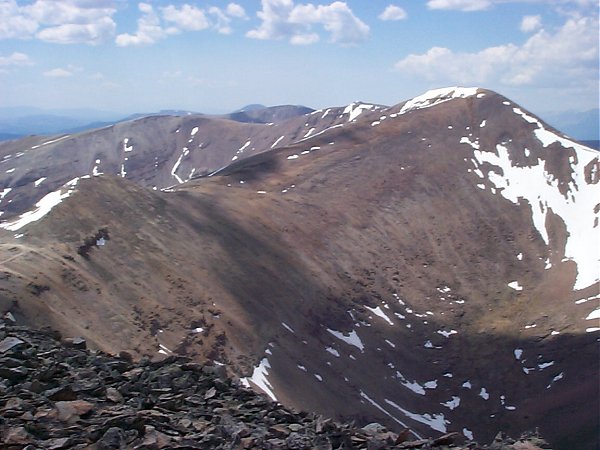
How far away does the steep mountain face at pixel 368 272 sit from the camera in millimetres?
55062

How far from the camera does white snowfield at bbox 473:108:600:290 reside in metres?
105

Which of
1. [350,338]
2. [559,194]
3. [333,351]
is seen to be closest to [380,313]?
[350,338]

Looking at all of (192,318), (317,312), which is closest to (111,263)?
(192,318)

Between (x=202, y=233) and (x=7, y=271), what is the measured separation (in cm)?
3087

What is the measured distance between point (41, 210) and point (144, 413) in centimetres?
4870

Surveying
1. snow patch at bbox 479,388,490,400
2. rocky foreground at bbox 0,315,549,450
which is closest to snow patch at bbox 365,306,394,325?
snow patch at bbox 479,388,490,400

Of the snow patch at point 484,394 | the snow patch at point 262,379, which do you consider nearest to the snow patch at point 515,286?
the snow patch at point 484,394

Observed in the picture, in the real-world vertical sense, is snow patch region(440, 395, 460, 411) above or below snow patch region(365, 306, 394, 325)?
below

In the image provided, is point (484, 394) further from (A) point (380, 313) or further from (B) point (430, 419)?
(A) point (380, 313)

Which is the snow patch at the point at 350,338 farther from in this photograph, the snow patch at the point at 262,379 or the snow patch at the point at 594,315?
the snow patch at the point at 594,315

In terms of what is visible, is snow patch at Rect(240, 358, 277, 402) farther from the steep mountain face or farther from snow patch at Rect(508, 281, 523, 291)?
snow patch at Rect(508, 281, 523, 291)

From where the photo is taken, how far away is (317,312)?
7462cm

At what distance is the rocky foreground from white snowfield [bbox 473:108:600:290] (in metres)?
88.7

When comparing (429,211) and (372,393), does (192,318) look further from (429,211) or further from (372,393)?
(429,211)
